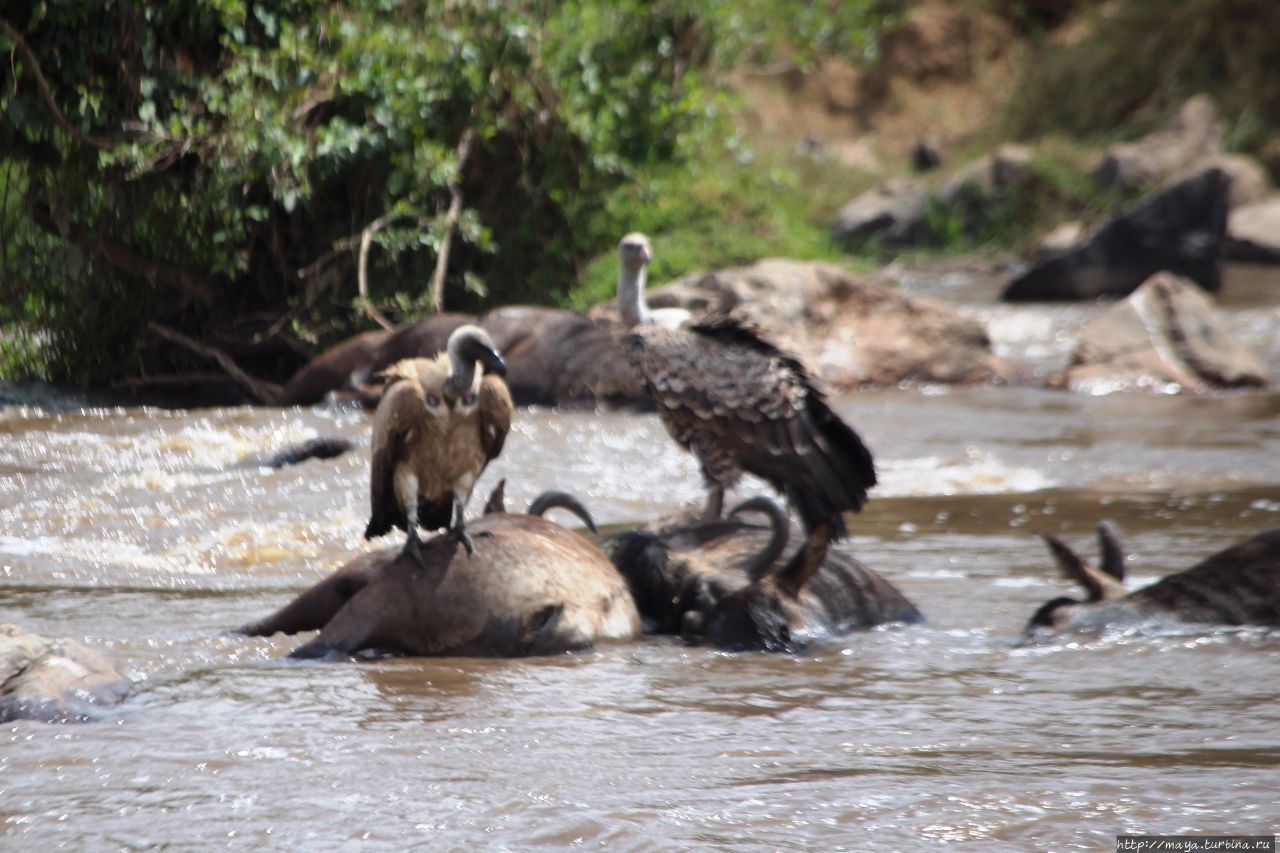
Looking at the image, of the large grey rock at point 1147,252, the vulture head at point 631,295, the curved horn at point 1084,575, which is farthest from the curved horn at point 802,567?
the large grey rock at point 1147,252

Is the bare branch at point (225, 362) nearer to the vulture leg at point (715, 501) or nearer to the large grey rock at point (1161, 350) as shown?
the vulture leg at point (715, 501)

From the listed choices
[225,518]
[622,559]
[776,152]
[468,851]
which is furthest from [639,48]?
[776,152]

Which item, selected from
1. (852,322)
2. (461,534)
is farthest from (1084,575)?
(852,322)

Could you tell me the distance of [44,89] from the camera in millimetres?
9188

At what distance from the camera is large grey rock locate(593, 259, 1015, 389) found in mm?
11453

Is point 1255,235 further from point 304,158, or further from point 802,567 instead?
point 802,567

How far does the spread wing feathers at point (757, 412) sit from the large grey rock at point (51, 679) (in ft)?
7.81

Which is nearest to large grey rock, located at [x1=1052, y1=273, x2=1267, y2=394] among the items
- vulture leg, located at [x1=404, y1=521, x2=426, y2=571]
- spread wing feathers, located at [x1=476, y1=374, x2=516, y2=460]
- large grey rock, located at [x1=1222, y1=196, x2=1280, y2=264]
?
large grey rock, located at [x1=1222, y1=196, x2=1280, y2=264]

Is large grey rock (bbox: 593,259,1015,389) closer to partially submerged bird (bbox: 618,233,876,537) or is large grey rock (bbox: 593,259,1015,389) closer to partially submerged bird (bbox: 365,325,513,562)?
partially submerged bird (bbox: 618,233,876,537)

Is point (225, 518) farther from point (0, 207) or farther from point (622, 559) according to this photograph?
point (0, 207)

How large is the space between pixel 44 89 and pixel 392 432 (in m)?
5.24

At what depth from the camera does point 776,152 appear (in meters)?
23.7

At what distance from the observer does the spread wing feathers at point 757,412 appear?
5.51 metres

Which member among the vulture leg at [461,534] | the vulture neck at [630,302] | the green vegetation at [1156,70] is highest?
the green vegetation at [1156,70]
